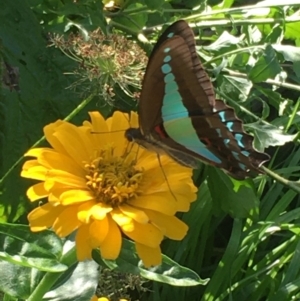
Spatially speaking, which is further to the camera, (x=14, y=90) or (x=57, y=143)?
(x=14, y=90)

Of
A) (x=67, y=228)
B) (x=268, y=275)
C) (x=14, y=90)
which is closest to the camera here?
(x=67, y=228)

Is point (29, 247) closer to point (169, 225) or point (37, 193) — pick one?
point (37, 193)

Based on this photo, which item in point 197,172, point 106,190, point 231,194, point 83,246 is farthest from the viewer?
→ point 197,172

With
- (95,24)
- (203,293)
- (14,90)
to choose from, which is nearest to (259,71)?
(95,24)

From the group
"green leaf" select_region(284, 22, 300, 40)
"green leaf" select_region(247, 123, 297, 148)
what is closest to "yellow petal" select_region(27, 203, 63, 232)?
"green leaf" select_region(247, 123, 297, 148)

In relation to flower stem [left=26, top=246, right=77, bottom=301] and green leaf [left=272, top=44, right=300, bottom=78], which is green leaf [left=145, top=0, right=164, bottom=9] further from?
flower stem [left=26, top=246, right=77, bottom=301]

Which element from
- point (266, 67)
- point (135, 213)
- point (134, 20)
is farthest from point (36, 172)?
point (134, 20)

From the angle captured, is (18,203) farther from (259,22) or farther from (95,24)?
(259,22)
